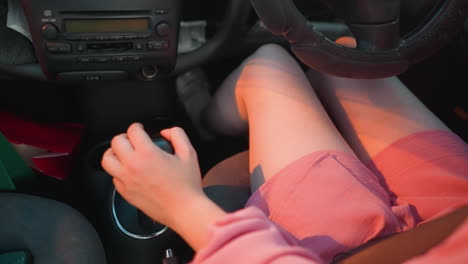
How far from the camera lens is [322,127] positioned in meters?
0.70

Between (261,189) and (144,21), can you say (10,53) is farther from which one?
(261,189)

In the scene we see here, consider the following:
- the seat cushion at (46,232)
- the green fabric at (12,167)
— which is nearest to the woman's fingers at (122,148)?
the seat cushion at (46,232)

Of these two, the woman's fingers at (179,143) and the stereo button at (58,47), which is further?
the stereo button at (58,47)

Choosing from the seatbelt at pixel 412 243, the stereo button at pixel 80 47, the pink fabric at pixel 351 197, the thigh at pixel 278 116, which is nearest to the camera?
the seatbelt at pixel 412 243

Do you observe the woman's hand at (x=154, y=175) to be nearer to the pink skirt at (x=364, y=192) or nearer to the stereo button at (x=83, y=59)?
the pink skirt at (x=364, y=192)

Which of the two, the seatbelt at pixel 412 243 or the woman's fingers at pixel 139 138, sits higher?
the seatbelt at pixel 412 243

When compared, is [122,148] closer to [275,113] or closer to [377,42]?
[275,113]

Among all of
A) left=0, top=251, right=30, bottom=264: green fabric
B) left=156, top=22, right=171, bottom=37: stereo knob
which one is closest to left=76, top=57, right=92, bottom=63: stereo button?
left=156, top=22, right=171, bottom=37: stereo knob

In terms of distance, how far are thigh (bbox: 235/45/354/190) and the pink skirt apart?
0.08ft

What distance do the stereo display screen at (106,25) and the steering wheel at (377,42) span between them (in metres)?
0.26

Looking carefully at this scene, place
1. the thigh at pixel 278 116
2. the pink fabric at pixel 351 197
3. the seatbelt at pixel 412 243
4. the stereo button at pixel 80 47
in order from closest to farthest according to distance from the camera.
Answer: the seatbelt at pixel 412 243 → the pink fabric at pixel 351 197 → the thigh at pixel 278 116 → the stereo button at pixel 80 47

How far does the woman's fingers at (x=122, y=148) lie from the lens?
0.60 m

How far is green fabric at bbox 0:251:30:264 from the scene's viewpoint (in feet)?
1.91

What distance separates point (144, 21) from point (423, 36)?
1.39ft
